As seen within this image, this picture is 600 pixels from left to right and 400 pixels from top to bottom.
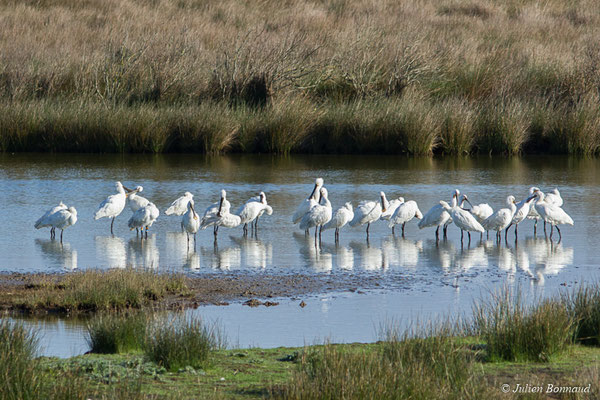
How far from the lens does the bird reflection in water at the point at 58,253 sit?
1225 centimetres

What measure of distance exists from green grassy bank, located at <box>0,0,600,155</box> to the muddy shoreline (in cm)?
1509

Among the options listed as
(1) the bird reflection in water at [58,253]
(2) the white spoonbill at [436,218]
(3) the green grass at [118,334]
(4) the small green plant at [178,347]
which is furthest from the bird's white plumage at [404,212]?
(4) the small green plant at [178,347]

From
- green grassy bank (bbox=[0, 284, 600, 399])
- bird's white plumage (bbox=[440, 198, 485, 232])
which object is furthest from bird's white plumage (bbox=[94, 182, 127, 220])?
green grassy bank (bbox=[0, 284, 600, 399])

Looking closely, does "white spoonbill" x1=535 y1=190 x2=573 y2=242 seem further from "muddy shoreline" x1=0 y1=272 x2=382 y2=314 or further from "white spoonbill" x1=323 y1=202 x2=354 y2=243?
"muddy shoreline" x1=0 y1=272 x2=382 y2=314

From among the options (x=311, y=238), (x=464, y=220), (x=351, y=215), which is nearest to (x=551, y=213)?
(x=464, y=220)

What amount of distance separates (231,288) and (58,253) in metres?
3.64

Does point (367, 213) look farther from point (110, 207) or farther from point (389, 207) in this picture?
point (110, 207)

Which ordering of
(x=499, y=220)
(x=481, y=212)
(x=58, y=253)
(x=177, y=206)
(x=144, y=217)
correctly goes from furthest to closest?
(x=177, y=206)
(x=481, y=212)
(x=144, y=217)
(x=499, y=220)
(x=58, y=253)

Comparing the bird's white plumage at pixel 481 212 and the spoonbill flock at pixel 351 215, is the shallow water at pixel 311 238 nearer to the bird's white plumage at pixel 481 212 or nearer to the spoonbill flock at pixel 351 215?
the spoonbill flock at pixel 351 215

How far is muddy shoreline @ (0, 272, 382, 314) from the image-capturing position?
9.95 meters

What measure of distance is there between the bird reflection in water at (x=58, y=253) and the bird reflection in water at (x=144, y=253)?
828 mm

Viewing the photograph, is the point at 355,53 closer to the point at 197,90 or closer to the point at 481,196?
the point at 197,90

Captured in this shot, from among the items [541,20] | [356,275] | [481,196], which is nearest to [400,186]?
[481,196]

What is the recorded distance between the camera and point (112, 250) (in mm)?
13547
